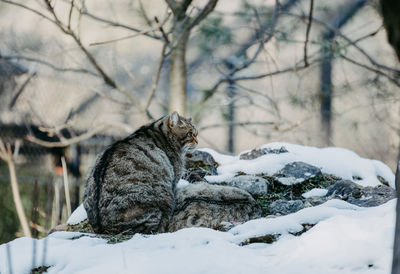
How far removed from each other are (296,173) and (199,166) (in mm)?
913

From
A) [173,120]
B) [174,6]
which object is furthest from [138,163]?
[174,6]

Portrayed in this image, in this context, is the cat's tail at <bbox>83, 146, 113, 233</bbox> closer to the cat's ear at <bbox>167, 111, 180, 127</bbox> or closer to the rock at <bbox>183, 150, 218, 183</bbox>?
the cat's ear at <bbox>167, 111, 180, 127</bbox>

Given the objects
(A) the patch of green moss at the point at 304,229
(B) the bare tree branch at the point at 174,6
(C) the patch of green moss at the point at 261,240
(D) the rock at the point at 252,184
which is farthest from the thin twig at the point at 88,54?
(A) the patch of green moss at the point at 304,229

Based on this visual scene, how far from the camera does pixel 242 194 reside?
3.39m

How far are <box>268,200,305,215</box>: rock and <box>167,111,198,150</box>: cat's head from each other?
0.91m

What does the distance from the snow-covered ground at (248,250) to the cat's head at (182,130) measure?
1392mm

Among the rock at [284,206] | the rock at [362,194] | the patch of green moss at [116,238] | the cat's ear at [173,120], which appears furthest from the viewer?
the cat's ear at [173,120]

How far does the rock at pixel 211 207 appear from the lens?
10.5 feet

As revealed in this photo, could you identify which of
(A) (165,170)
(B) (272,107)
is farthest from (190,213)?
(B) (272,107)

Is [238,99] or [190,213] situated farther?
[238,99]

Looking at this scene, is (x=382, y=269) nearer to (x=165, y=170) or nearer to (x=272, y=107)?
(x=165, y=170)

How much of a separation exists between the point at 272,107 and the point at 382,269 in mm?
4556

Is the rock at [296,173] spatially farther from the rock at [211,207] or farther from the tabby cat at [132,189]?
the tabby cat at [132,189]

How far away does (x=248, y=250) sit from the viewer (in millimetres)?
2148
